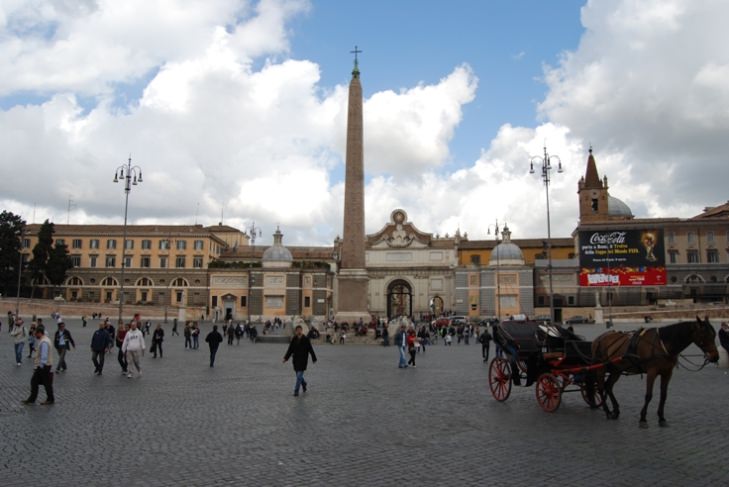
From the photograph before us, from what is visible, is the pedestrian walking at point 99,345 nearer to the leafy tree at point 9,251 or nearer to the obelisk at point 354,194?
the obelisk at point 354,194

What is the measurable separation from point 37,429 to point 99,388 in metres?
4.32

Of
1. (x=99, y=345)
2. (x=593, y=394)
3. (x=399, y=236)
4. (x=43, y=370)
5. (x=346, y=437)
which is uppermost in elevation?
(x=399, y=236)

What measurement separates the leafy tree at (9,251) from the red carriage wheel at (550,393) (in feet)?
176

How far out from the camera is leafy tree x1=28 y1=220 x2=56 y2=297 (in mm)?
57625

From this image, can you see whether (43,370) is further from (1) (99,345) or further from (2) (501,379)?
(2) (501,379)

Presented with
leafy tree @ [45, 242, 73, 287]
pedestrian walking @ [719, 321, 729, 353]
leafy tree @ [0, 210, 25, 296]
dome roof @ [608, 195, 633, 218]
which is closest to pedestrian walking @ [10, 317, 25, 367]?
pedestrian walking @ [719, 321, 729, 353]

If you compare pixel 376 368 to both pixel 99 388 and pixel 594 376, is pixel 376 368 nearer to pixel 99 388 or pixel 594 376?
pixel 99 388

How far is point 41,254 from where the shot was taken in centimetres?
5809

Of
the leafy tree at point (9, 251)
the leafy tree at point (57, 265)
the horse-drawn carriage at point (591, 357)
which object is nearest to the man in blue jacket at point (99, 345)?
the horse-drawn carriage at point (591, 357)

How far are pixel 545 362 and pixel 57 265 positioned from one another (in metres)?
58.3

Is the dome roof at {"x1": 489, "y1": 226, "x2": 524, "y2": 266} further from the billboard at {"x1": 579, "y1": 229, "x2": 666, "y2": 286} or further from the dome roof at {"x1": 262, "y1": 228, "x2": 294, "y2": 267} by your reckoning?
the dome roof at {"x1": 262, "y1": 228, "x2": 294, "y2": 267}

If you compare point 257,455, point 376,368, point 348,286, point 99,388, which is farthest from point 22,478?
point 348,286

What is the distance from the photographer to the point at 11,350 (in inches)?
851

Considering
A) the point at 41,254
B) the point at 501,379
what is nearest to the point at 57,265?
the point at 41,254
